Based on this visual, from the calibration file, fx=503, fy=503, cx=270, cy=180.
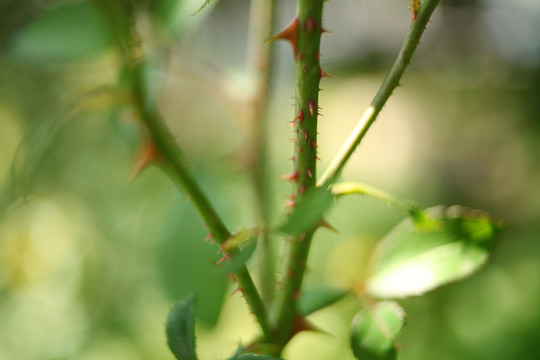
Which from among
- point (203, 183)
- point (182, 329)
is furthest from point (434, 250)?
point (203, 183)

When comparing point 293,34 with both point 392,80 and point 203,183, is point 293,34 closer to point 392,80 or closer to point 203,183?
point 392,80

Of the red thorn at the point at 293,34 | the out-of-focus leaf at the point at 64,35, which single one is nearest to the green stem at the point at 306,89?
the red thorn at the point at 293,34

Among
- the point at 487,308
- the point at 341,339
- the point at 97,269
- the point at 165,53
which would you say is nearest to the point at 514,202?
the point at 487,308

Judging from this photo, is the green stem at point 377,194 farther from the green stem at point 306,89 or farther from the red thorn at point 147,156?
the red thorn at point 147,156

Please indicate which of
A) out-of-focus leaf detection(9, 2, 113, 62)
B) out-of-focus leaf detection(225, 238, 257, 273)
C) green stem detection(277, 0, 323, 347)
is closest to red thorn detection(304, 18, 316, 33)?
green stem detection(277, 0, 323, 347)

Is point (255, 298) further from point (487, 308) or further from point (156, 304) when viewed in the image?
point (487, 308)

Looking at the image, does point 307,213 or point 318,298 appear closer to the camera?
point 307,213
